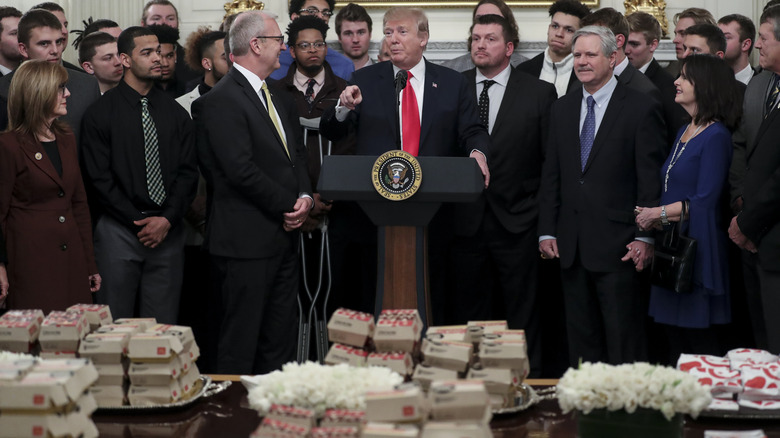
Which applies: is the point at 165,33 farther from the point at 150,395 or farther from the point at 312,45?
the point at 150,395

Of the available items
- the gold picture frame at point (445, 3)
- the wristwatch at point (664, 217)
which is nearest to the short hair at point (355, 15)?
the gold picture frame at point (445, 3)

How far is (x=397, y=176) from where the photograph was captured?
3969 millimetres

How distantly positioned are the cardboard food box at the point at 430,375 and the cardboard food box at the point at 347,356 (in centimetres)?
17

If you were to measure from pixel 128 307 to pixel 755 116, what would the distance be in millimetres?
3096

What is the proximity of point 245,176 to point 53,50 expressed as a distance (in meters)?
1.38

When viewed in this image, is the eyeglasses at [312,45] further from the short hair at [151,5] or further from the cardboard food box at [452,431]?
the cardboard food box at [452,431]

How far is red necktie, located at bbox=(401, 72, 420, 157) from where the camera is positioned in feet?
15.5

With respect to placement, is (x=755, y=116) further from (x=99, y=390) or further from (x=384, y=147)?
(x=99, y=390)

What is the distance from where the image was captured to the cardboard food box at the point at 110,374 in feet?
8.85

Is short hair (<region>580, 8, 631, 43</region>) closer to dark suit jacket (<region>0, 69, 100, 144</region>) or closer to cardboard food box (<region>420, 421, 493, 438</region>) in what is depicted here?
dark suit jacket (<region>0, 69, 100, 144</region>)

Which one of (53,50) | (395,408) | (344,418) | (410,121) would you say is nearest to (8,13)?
(53,50)

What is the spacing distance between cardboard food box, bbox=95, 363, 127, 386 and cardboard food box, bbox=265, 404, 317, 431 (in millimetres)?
647

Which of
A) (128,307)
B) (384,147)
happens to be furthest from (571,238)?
(128,307)

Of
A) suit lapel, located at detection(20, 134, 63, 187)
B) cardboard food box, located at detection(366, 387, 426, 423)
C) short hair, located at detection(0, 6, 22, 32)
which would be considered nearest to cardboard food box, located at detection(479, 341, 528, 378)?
cardboard food box, located at detection(366, 387, 426, 423)
